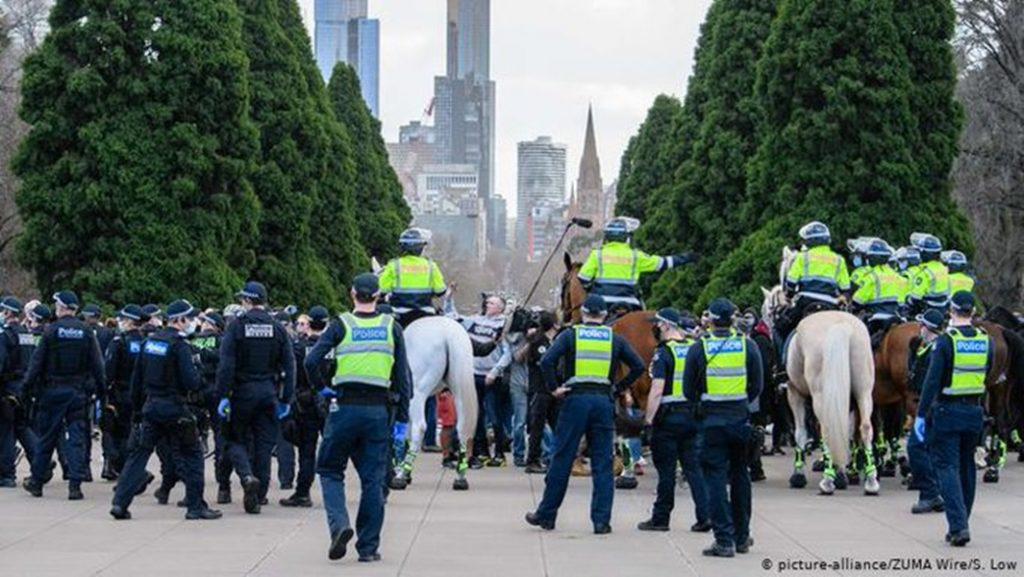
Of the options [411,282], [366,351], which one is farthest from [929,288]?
[366,351]

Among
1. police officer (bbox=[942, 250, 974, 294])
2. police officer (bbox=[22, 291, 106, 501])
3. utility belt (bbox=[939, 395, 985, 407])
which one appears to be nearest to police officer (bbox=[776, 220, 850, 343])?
police officer (bbox=[942, 250, 974, 294])

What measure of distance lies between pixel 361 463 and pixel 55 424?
6.61m

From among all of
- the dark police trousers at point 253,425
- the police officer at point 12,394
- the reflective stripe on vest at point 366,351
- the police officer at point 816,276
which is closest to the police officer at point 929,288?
the police officer at point 816,276

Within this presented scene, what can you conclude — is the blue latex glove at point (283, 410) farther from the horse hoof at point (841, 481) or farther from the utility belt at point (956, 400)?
the utility belt at point (956, 400)

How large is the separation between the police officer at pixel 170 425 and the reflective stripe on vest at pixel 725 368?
17.2 feet

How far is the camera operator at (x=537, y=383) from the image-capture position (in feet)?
71.4

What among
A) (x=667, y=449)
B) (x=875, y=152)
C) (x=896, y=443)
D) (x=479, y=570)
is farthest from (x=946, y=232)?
(x=479, y=570)

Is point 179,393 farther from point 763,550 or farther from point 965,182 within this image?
point 965,182

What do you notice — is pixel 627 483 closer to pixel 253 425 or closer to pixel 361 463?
pixel 253 425

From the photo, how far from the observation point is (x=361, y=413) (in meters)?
14.1

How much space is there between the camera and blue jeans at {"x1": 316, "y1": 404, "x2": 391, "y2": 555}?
1402 centimetres

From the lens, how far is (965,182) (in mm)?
46094

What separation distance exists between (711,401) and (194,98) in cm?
2536

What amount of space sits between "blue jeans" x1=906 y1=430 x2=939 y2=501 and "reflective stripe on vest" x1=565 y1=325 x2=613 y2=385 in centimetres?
357
